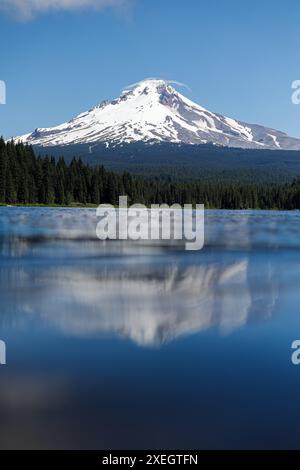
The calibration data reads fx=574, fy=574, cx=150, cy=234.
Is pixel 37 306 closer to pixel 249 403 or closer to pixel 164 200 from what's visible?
A: pixel 249 403

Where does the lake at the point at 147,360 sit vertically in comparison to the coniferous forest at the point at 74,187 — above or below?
below

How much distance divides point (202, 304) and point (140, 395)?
290 inches

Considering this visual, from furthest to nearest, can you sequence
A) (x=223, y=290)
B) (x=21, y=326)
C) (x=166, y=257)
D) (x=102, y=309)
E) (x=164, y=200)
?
1. (x=164, y=200)
2. (x=166, y=257)
3. (x=223, y=290)
4. (x=102, y=309)
5. (x=21, y=326)

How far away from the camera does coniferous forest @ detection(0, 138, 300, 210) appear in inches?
4257

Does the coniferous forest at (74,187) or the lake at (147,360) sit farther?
the coniferous forest at (74,187)

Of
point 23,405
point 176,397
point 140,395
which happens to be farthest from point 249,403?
point 23,405

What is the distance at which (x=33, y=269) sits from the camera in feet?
70.3

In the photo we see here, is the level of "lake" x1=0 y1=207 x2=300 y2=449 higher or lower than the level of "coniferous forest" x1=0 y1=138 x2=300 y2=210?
lower

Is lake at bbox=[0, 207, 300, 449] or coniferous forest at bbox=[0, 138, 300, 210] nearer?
lake at bbox=[0, 207, 300, 449]

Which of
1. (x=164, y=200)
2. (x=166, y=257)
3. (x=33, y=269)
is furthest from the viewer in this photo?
(x=164, y=200)

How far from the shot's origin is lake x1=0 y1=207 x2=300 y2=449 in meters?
6.91

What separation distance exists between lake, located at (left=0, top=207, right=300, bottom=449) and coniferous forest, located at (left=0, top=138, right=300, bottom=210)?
8867cm

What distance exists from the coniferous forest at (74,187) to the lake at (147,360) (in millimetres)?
88669

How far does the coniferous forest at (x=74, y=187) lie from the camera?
10812cm
